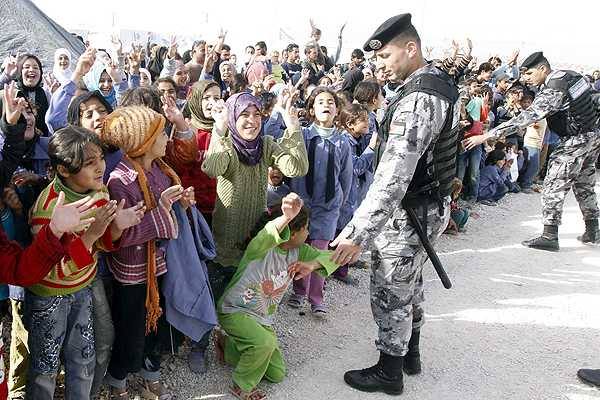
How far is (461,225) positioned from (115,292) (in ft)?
16.8

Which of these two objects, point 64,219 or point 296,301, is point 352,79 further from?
point 64,219

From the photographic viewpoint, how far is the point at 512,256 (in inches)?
232

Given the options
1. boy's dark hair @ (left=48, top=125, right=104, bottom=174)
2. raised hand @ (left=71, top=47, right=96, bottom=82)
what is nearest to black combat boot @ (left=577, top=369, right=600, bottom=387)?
boy's dark hair @ (left=48, top=125, right=104, bottom=174)

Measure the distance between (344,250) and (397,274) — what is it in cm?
52

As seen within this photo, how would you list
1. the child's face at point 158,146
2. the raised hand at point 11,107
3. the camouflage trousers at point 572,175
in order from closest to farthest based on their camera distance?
the raised hand at point 11,107 → the child's face at point 158,146 → the camouflage trousers at point 572,175

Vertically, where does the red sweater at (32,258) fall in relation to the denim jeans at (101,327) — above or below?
above

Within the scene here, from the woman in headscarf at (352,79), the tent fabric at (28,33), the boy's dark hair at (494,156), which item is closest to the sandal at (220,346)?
the woman in headscarf at (352,79)

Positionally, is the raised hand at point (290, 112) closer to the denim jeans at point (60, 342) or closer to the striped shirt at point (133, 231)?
the striped shirt at point (133, 231)

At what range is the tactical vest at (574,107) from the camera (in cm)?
566

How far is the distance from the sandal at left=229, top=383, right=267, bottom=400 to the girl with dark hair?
1106 mm

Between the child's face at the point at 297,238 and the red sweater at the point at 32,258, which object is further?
the child's face at the point at 297,238

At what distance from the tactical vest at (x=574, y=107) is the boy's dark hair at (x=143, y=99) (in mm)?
4528

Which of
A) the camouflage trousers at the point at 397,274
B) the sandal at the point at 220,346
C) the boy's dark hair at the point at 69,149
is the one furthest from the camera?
the sandal at the point at 220,346

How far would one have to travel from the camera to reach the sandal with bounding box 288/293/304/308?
412cm
